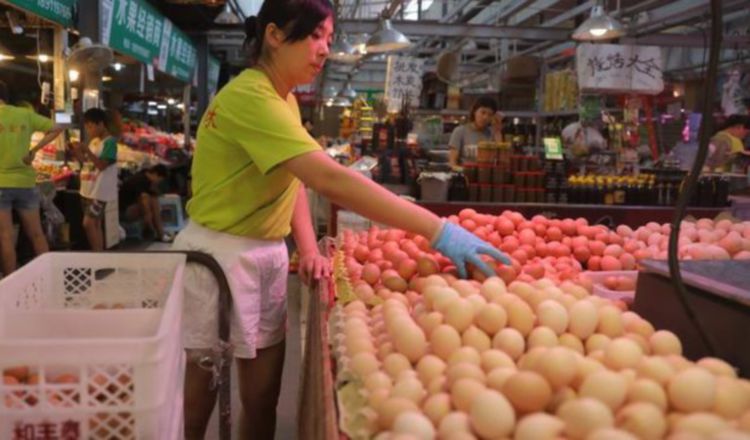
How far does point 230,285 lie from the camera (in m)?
2.36

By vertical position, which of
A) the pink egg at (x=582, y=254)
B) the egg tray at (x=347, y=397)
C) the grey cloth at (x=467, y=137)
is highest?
the grey cloth at (x=467, y=137)

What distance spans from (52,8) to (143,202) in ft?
10.3

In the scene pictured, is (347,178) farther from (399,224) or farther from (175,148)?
(175,148)

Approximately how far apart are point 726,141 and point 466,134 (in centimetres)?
353

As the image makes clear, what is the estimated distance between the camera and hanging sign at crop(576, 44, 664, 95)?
7.23 meters

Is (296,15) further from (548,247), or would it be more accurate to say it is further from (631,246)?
(631,246)

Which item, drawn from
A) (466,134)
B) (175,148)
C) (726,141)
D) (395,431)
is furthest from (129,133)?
(395,431)

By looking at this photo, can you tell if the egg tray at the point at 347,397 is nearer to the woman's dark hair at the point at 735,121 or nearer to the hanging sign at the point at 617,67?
the hanging sign at the point at 617,67

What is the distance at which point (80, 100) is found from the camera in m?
8.15

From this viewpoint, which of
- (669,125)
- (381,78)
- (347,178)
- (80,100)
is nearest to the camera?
(347,178)

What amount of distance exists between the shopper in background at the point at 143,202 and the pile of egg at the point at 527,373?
7.98 metres

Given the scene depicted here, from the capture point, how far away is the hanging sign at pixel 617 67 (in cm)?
723

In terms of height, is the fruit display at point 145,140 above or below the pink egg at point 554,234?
above

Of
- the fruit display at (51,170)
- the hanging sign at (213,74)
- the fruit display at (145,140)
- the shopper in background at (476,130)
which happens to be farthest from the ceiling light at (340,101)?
the shopper in background at (476,130)
